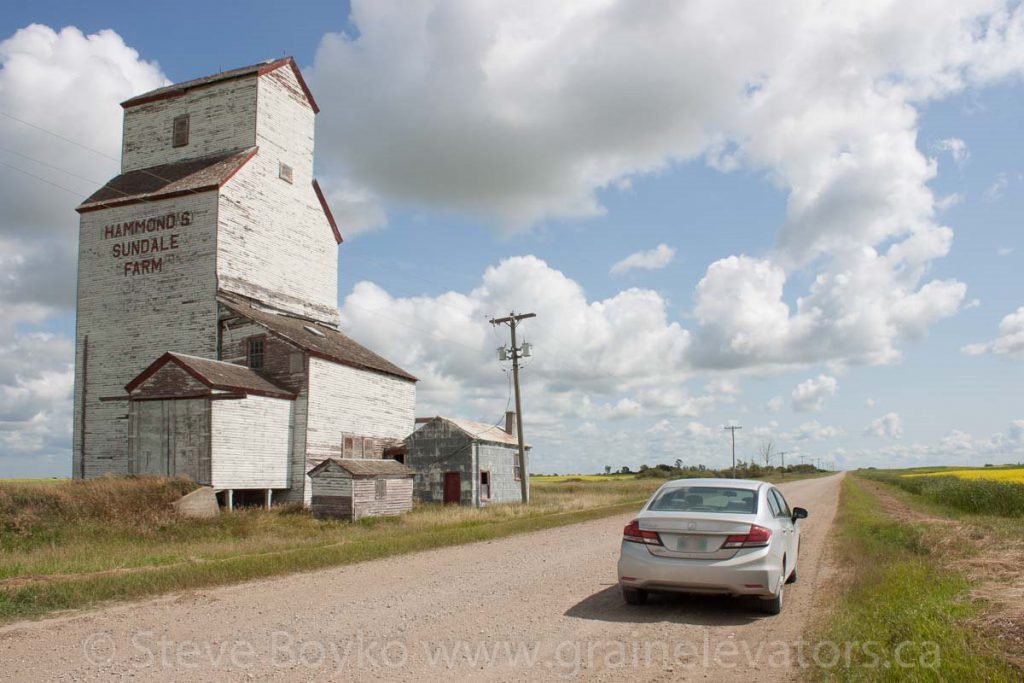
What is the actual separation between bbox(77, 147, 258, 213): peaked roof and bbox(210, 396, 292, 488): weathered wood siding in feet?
32.5

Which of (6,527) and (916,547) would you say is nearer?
(916,547)

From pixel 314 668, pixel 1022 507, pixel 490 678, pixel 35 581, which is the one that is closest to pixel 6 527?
pixel 35 581

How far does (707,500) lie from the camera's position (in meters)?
9.76

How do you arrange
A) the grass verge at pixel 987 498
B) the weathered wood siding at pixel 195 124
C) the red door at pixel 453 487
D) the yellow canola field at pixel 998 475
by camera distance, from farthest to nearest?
the yellow canola field at pixel 998 475
the red door at pixel 453 487
the weathered wood siding at pixel 195 124
the grass verge at pixel 987 498

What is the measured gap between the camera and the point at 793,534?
426 inches

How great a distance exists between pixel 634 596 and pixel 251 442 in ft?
70.0

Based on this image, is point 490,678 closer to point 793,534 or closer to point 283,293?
point 793,534

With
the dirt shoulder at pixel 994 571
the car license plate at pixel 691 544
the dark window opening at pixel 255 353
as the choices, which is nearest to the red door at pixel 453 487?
the dark window opening at pixel 255 353

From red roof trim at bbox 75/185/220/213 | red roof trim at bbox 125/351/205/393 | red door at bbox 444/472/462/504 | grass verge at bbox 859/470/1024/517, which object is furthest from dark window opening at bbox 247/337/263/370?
grass verge at bbox 859/470/1024/517

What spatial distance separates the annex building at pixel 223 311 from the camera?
26.6m

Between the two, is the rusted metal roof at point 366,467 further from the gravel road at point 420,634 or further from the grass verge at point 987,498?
the grass verge at point 987,498

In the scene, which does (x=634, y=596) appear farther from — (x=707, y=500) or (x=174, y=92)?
(x=174, y=92)

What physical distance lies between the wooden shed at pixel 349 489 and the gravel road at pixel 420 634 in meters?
15.5

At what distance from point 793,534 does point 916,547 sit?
15.9 feet
